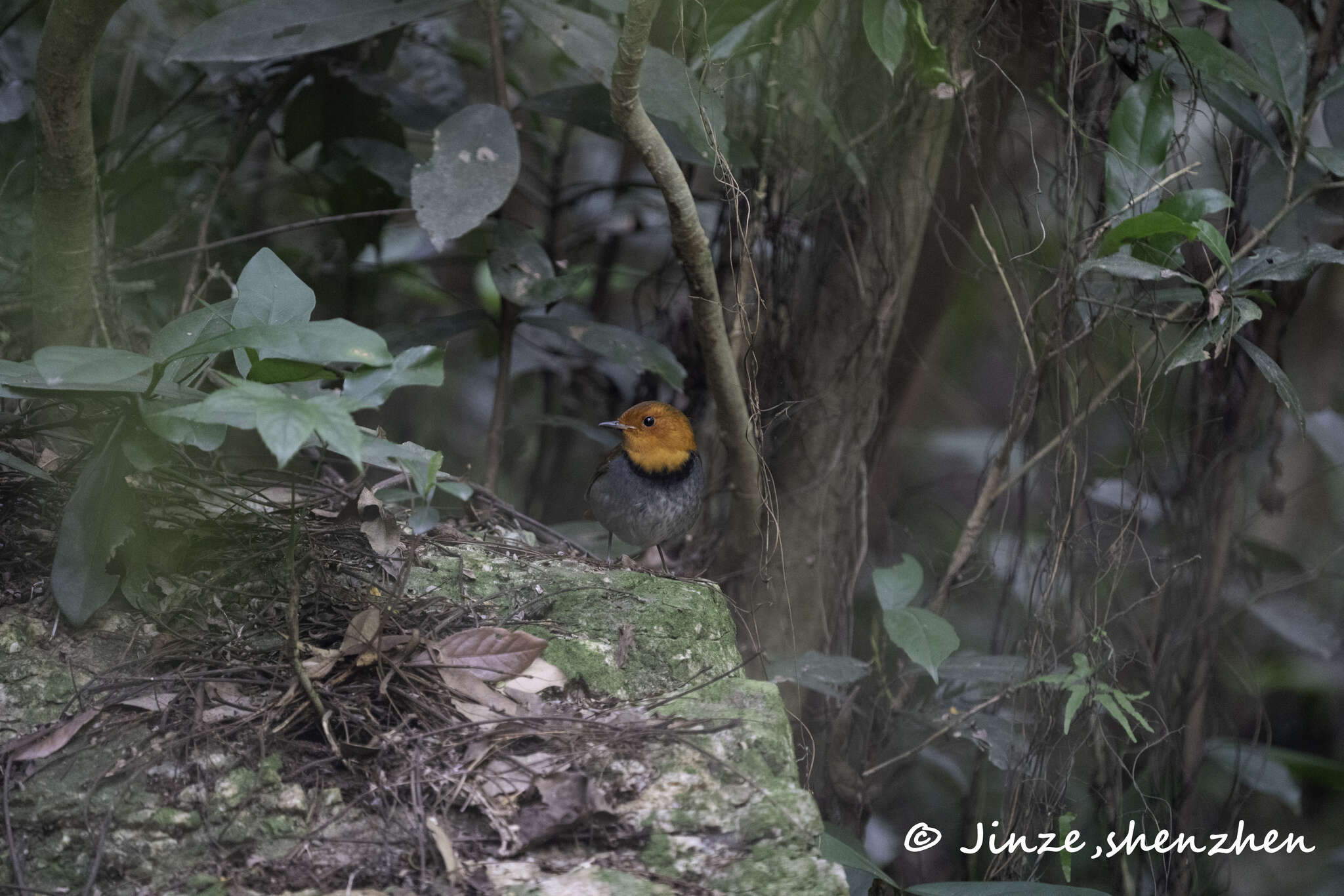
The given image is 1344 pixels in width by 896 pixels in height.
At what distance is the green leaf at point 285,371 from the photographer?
178 centimetres

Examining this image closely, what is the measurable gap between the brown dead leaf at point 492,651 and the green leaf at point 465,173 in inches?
44.6

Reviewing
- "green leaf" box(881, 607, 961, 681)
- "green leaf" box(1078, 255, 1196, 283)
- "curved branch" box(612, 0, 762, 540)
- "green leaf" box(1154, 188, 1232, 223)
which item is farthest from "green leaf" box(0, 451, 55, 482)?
"green leaf" box(1154, 188, 1232, 223)

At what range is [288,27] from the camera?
310 centimetres

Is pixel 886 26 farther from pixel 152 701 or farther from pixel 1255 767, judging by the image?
pixel 1255 767

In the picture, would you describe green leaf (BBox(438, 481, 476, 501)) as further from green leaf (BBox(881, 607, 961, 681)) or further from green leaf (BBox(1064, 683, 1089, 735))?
green leaf (BBox(1064, 683, 1089, 735))

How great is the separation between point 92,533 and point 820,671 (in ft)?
6.28

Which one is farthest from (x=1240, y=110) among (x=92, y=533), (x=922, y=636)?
(x=92, y=533)

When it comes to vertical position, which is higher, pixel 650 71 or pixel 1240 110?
pixel 1240 110

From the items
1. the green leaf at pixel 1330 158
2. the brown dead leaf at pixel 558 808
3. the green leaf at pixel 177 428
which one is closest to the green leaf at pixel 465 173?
the green leaf at pixel 177 428

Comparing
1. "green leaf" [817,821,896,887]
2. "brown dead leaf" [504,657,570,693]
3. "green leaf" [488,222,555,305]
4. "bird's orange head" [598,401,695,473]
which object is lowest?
"green leaf" [817,821,896,887]

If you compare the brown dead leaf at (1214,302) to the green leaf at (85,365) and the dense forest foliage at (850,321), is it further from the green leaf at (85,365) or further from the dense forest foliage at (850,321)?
the green leaf at (85,365)

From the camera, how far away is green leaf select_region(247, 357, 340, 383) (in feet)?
5.83

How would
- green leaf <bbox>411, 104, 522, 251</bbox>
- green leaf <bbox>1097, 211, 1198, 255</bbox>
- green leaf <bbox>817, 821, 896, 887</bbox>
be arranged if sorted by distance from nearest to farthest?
1. green leaf <bbox>817, 821, 896, 887</bbox>
2. green leaf <bbox>1097, 211, 1198, 255</bbox>
3. green leaf <bbox>411, 104, 522, 251</bbox>

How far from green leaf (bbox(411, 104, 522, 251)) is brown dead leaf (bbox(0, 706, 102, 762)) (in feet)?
4.75
